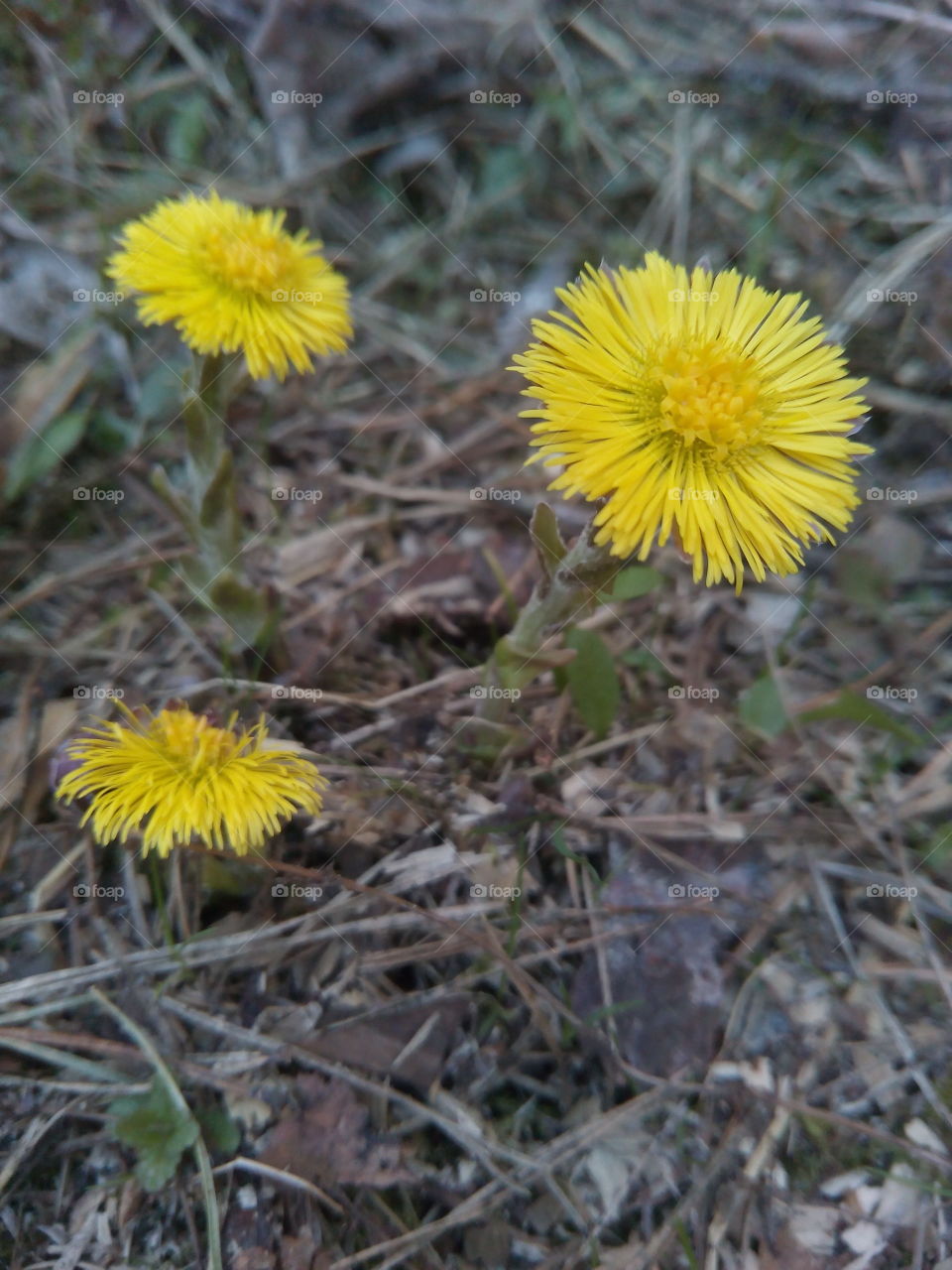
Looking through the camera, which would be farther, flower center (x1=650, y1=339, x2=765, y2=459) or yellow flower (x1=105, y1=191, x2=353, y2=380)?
yellow flower (x1=105, y1=191, x2=353, y2=380)

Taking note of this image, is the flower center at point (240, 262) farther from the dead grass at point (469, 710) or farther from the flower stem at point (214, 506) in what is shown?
the dead grass at point (469, 710)

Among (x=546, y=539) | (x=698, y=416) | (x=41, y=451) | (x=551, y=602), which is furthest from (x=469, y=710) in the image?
(x=41, y=451)

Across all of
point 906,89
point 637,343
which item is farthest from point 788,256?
point 637,343

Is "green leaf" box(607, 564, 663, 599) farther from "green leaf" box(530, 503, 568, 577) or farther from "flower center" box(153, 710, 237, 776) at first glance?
"flower center" box(153, 710, 237, 776)

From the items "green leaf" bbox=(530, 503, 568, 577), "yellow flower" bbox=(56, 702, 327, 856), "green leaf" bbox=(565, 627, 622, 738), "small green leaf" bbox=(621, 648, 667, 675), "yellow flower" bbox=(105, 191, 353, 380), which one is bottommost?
"yellow flower" bbox=(56, 702, 327, 856)

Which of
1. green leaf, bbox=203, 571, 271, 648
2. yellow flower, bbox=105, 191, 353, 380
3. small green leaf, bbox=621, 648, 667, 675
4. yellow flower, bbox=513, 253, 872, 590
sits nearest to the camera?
yellow flower, bbox=513, 253, 872, 590

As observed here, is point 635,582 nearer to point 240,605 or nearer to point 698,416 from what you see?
point 698,416

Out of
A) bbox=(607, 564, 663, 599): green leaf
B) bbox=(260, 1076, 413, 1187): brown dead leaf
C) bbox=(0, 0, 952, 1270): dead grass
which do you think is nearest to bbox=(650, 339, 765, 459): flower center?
bbox=(607, 564, 663, 599): green leaf
